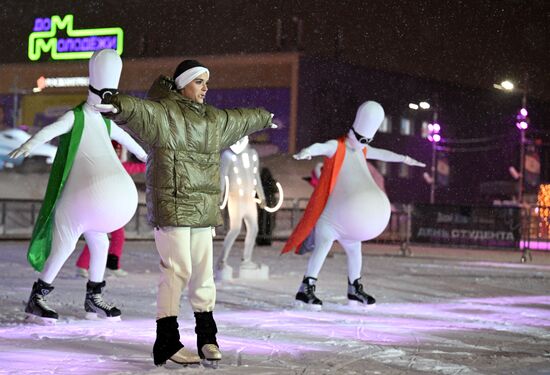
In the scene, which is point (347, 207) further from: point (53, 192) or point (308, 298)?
point (53, 192)

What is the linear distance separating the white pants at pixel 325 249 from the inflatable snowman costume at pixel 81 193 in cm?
200

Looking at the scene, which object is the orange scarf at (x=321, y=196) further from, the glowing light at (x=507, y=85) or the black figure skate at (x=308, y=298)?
the glowing light at (x=507, y=85)

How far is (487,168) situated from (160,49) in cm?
1993

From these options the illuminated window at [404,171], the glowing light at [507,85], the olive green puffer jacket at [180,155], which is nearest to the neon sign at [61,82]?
the illuminated window at [404,171]

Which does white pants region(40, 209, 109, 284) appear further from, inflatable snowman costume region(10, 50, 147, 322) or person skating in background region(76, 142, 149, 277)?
person skating in background region(76, 142, 149, 277)

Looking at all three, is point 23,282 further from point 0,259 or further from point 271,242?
point 271,242

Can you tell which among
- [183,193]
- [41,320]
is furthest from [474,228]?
[183,193]

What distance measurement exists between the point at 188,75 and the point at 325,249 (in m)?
3.41

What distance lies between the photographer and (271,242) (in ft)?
69.3

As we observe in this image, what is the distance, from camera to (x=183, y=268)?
533cm

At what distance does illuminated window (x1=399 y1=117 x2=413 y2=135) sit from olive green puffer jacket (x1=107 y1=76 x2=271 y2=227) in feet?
148

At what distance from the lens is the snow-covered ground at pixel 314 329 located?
17.1ft

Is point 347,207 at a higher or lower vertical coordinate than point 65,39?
lower

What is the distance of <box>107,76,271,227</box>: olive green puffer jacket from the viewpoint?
5.25 m
